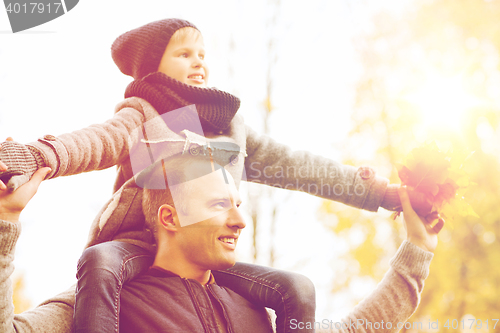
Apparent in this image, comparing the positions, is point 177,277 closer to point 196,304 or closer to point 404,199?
point 196,304

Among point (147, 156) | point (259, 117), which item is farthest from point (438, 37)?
point (147, 156)

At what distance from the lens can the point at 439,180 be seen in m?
1.76

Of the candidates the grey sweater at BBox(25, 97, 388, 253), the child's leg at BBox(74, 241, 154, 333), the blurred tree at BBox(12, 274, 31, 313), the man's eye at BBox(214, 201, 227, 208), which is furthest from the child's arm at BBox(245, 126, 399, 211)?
the blurred tree at BBox(12, 274, 31, 313)

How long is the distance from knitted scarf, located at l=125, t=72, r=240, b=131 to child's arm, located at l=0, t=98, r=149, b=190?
0.23 ft

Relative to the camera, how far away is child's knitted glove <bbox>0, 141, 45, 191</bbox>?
45.3 inches

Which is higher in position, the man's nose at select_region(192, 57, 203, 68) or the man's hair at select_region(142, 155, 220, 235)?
the man's nose at select_region(192, 57, 203, 68)

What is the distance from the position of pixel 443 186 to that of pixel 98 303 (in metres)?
1.38

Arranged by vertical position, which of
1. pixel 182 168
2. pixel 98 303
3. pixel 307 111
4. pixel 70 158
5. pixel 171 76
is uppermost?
pixel 171 76

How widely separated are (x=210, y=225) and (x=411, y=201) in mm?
924

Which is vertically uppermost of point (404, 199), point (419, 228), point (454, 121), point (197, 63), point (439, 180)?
point (197, 63)

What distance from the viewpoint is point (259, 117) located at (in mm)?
6227

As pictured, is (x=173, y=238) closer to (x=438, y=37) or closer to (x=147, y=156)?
(x=147, y=156)

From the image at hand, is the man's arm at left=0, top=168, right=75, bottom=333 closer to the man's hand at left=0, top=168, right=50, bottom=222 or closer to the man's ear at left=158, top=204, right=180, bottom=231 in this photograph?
the man's hand at left=0, top=168, right=50, bottom=222

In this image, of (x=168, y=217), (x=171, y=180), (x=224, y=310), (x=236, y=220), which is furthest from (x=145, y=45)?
(x=224, y=310)
